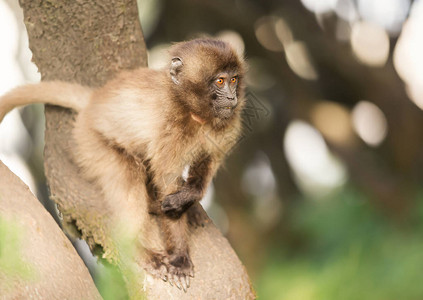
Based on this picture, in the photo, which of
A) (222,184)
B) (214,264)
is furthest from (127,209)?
(222,184)

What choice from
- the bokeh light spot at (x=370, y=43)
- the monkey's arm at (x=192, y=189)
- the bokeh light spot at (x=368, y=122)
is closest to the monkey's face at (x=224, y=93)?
the monkey's arm at (x=192, y=189)

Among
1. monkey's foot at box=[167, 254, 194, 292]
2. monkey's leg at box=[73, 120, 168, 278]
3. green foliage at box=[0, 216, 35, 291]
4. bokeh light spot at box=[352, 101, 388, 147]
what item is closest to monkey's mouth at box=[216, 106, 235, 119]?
monkey's leg at box=[73, 120, 168, 278]

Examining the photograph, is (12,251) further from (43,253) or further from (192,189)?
(192,189)

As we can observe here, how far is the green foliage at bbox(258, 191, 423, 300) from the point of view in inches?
35.6

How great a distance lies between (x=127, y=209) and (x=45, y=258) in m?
1.41

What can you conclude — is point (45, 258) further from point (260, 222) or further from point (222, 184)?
point (222, 184)

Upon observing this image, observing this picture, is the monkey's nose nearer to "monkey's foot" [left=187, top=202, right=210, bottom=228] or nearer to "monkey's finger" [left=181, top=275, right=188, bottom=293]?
"monkey's foot" [left=187, top=202, right=210, bottom=228]

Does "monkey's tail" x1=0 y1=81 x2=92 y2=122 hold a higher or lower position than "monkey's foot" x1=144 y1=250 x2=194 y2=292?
higher

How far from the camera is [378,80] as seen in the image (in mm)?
6215

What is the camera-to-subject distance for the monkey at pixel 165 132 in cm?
362

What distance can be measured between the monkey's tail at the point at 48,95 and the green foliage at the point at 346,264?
10.7ft

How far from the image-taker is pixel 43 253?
2.40m

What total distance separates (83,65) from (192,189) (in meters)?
1.42

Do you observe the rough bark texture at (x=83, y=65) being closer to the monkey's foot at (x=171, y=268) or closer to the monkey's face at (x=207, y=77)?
the monkey's foot at (x=171, y=268)
